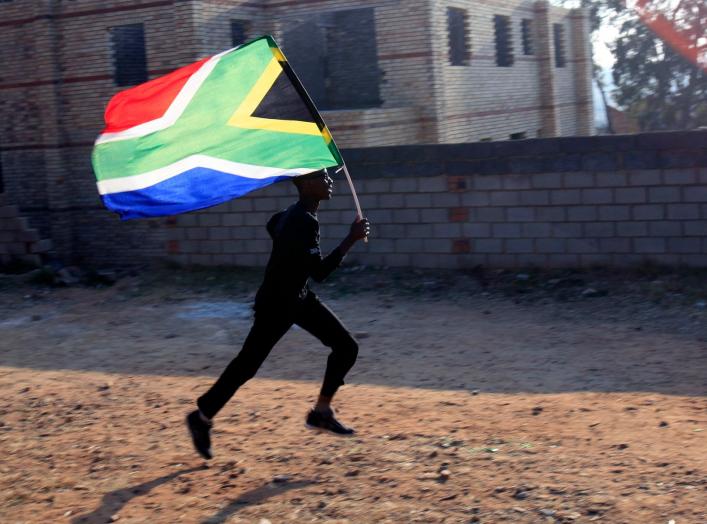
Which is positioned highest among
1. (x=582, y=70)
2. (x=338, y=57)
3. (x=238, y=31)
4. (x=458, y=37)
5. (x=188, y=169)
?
(x=238, y=31)

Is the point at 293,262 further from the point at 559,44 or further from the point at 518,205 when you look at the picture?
the point at 559,44

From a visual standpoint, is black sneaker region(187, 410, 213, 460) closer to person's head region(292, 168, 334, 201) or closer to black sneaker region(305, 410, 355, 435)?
black sneaker region(305, 410, 355, 435)

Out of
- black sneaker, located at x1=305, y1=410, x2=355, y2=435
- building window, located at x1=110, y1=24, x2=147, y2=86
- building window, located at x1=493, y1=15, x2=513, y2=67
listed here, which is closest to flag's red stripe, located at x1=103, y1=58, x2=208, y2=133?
black sneaker, located at x1=305, y1=410, x2=355, y2=435

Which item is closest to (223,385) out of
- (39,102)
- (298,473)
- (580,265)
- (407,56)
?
(298,473)

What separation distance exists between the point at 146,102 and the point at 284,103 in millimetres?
818

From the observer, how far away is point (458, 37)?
2011cm

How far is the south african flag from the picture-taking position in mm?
5316

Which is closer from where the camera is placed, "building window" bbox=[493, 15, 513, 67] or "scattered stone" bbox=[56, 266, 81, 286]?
"scattered stone" bbox=[56, 266, 81, 286]

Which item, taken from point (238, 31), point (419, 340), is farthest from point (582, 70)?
point (419, 340)

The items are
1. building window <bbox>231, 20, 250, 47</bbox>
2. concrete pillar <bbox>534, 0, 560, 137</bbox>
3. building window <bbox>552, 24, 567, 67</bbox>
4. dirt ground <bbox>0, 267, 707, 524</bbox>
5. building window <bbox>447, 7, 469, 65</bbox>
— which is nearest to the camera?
dirt ground <bbox>0, 267, 707, 524</bbox>

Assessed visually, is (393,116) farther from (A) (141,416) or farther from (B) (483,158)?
(A) (141,416)

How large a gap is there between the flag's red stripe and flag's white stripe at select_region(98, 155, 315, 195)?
14.1 inches

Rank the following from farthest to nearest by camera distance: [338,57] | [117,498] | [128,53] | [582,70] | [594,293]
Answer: [582,70] → [338,57] → [128,53] → [594,293] → [117,498]

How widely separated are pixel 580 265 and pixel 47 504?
20.9 feet
